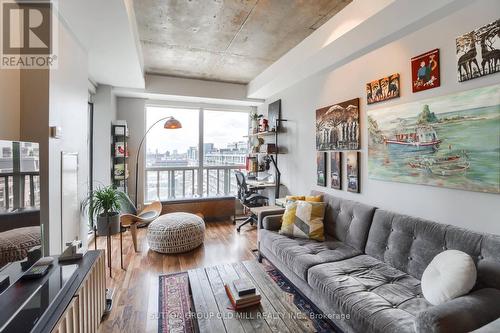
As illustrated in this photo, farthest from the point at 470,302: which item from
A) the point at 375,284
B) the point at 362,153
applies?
the point at 362,153

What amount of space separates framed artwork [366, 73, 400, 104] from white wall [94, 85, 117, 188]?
3856 millimetres

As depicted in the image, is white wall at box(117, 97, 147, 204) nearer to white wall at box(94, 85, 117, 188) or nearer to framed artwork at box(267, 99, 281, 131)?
white wall at box(94, 85, 117, 188)

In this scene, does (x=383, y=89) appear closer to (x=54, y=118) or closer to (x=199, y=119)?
(x=54, y=118)

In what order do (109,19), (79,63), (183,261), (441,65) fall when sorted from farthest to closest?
(183,261)
(79,63)
(109,19)
(441,65)

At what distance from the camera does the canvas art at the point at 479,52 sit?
1.61 meters

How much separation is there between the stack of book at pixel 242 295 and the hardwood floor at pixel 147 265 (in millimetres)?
778

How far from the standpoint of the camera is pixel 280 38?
307cm

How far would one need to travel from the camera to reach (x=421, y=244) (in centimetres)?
187

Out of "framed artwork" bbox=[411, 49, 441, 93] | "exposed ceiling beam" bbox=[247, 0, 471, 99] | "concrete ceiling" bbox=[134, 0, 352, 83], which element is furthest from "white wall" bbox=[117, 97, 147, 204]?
"framed artwork" bbox=[411, 49, 441, 93]

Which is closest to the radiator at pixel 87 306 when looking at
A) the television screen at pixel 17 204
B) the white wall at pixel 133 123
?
the television screen at pixel 17 204

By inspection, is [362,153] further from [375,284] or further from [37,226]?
[37,226]

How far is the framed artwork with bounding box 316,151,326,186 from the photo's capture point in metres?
3.26

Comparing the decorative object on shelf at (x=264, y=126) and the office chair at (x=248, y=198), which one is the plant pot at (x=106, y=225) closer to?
the office chair at (x=248, y=198)

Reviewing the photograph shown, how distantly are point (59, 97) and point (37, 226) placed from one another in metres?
1.12
